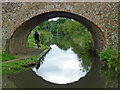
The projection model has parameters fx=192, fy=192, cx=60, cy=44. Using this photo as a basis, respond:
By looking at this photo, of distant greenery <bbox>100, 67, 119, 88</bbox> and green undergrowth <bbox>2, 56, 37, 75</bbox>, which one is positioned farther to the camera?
green undergrowth <bbox>2, 56, 37, 75</bbox>

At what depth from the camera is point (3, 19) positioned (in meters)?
9.10

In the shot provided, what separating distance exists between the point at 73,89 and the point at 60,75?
170 centimetres

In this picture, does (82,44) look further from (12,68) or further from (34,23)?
(12,68)

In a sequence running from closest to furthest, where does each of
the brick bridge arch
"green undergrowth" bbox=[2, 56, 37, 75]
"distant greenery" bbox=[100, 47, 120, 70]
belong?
"green undergrowth" bbox=[2, 56, 37, 75] → "distant greenery" bbox=[100, 47, 120, 70] → the brick bridge arch

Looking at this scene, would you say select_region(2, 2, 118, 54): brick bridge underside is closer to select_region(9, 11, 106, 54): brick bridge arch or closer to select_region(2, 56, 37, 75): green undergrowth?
select_region(9, 11, 106, 54): brick bridge arch

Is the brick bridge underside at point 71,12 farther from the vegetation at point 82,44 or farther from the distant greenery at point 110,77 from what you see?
the distant greenery at point 110,77

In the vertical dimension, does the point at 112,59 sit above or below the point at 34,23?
below

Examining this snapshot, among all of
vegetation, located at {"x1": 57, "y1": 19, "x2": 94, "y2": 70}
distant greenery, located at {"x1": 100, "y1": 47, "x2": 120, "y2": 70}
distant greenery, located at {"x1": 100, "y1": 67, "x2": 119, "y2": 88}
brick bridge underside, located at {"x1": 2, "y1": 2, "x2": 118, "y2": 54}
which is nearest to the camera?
distant greenery, located at {"x1": 100, "y1": 67, "x2": 119, "y2": 88}

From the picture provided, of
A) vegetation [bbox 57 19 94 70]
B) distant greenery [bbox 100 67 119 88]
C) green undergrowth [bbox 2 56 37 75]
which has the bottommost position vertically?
distant greenery [bbox 100 67 119 88]

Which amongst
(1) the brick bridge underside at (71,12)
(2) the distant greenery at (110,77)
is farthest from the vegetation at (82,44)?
(1) the brick bridge underside at (71,12)

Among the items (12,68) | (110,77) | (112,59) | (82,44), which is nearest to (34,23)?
(12,68)

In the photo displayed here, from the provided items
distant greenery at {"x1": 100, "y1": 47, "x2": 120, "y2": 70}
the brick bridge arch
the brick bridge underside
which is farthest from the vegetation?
the brick bridge underside

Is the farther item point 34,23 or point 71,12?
point 34,23

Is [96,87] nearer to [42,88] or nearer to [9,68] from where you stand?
[42,88]
